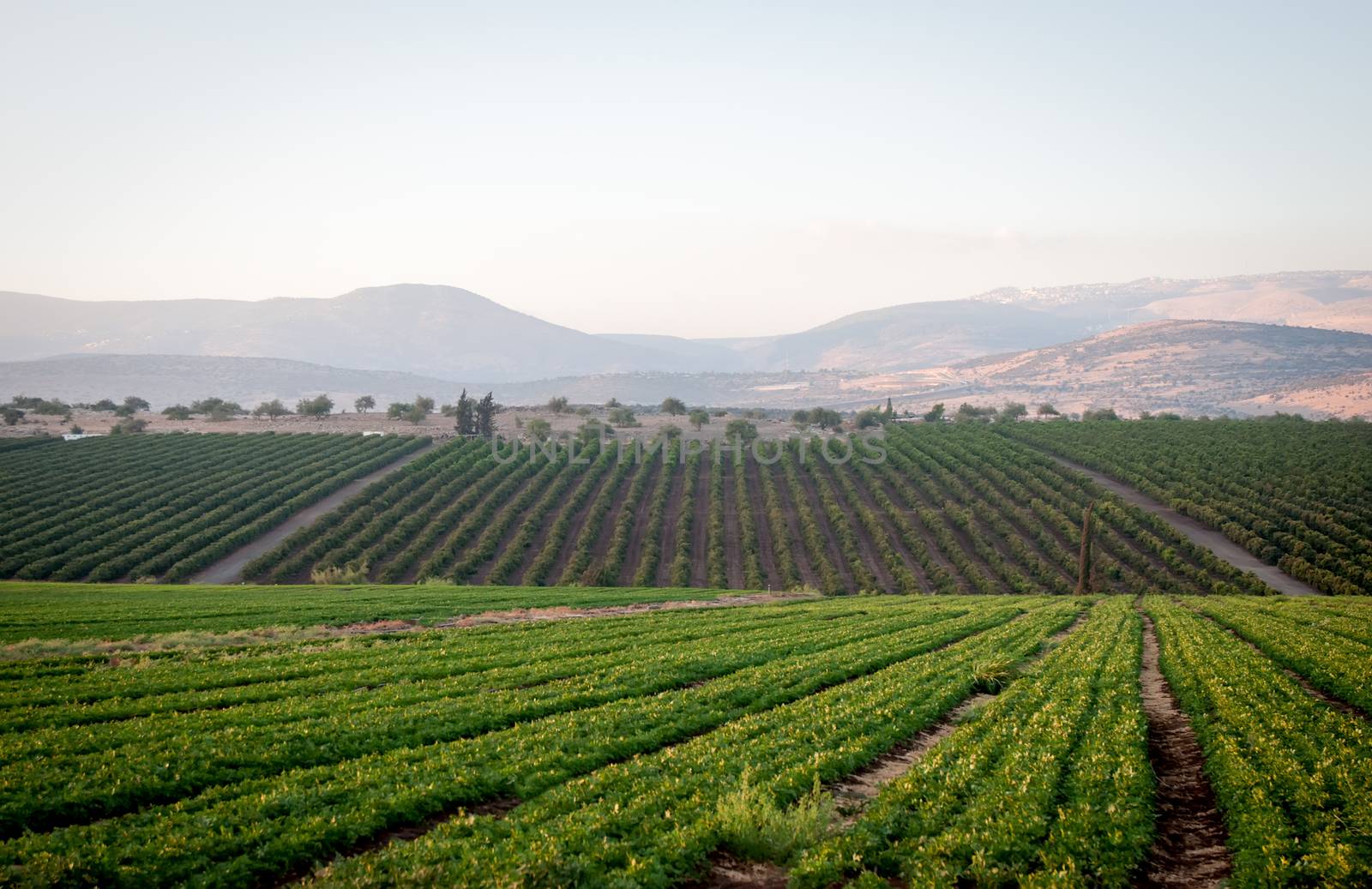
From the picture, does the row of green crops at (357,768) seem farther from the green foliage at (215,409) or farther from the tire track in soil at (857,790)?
the green foliage at (215,409)

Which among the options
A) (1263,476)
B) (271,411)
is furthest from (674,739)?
(271,411)

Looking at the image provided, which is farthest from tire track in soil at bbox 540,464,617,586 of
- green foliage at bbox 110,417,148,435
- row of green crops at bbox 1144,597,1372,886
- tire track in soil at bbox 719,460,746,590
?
green foliage at bbox 110,417,148,435

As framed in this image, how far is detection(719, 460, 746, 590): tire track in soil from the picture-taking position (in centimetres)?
6694

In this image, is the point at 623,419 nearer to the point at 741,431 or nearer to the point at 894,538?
the point at 741,431

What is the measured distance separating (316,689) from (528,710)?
6.04 metres

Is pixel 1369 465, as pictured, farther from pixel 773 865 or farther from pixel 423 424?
pixel 423 424

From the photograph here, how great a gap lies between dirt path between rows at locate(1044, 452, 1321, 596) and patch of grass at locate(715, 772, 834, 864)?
69.0 metres

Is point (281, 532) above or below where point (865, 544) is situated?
above

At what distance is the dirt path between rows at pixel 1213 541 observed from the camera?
61.6 meters

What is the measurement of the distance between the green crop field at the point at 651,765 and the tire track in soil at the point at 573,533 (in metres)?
43.1

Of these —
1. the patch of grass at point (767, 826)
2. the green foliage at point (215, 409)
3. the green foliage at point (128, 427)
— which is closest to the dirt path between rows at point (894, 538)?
the patch of grass at point (767, 826)

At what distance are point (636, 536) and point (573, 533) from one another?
269 inches

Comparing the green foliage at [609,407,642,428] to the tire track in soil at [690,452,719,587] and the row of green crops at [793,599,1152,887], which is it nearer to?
the tire track in soil at [690,452,719,587]

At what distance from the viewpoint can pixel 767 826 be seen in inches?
402
